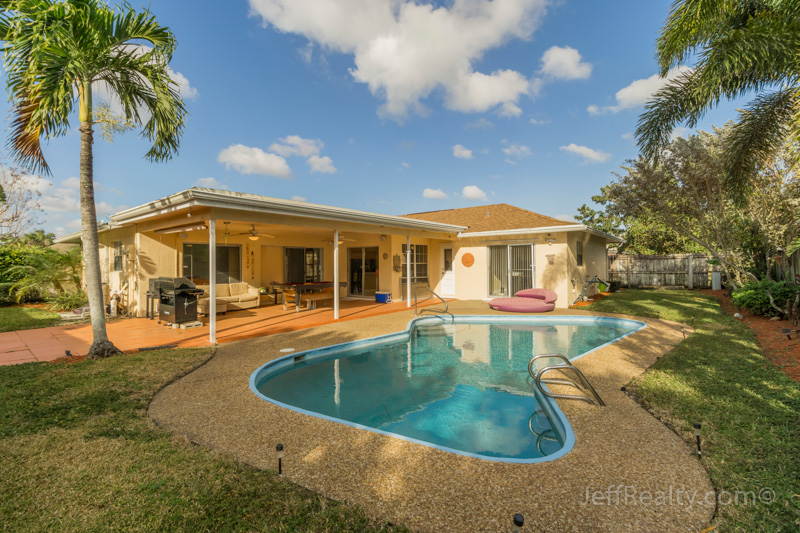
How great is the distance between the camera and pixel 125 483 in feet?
8.74

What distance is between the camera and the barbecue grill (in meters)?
8.69

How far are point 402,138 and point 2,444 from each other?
2102 cm

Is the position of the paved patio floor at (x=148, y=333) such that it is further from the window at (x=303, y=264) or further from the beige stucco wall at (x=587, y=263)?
the beige stucco wall at (x=587, y=263)

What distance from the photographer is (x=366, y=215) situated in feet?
34.4

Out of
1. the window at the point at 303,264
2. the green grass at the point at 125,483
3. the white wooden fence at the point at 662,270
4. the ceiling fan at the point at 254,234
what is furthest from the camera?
the white wooden fence at the point at 662,270

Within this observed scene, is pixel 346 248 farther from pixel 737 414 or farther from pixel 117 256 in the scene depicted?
pixel 737 414

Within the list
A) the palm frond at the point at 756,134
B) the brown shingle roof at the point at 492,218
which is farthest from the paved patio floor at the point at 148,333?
the palm frond at the point at 756,134

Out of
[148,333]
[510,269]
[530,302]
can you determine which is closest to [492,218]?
[510,269]

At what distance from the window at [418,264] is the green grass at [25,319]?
11.7 metres

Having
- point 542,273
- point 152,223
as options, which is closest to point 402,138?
point 542,273

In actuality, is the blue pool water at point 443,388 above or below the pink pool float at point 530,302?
below

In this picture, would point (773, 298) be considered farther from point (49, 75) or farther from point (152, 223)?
point (152, 223)

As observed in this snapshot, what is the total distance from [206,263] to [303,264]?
4082mm

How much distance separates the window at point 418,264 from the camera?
15280 mm
